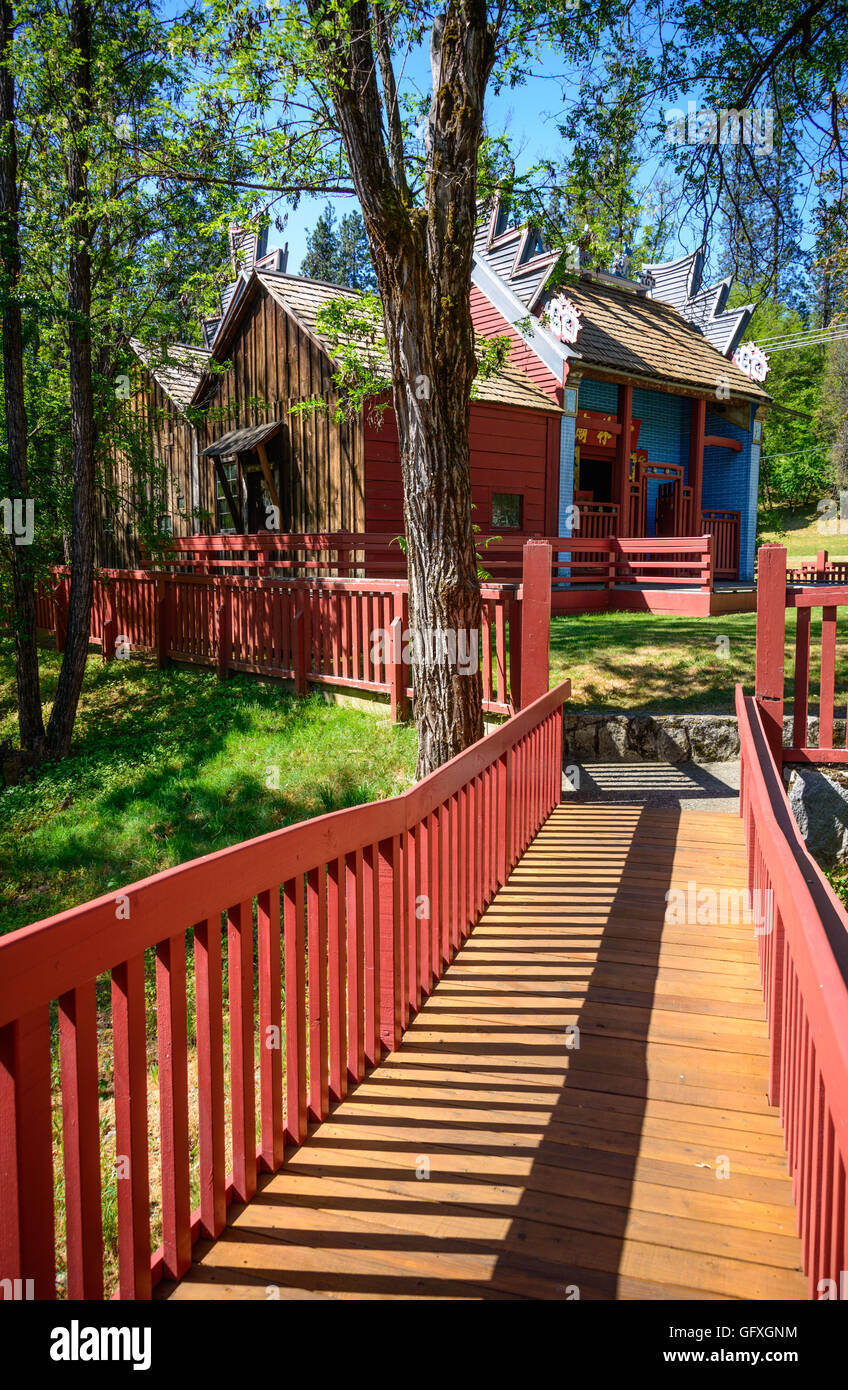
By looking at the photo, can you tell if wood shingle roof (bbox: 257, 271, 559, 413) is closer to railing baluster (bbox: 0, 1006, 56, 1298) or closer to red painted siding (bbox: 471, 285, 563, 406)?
Answer: red painted siding (bbox: 471, 285, 563, 406)

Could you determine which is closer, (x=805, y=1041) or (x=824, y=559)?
(x=805, y=1041)

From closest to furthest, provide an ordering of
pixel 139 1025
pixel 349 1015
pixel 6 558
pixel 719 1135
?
pixel 139 1025
pixel 719 1135
pixel 349 1015
pixel 6 558

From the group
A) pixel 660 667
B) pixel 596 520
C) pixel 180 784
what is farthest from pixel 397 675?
pixel 596 520

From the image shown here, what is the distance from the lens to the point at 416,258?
6363mm

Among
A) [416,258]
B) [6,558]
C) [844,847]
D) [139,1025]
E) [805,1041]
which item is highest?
[416,258]

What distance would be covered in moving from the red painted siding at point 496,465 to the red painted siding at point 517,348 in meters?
0.67

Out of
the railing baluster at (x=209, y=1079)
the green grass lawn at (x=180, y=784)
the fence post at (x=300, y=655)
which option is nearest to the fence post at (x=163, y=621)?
the green grass lawn at (x=180, y=784)

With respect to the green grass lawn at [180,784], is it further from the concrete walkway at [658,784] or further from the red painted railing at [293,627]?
the concrete walkway at [658,784]

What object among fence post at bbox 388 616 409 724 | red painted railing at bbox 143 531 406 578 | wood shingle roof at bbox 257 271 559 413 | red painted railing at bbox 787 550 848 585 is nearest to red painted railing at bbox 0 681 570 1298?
fence post at bbox 388 616 409 724

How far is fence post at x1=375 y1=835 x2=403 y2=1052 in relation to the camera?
12.7 ft

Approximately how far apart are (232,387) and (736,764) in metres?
14.6
